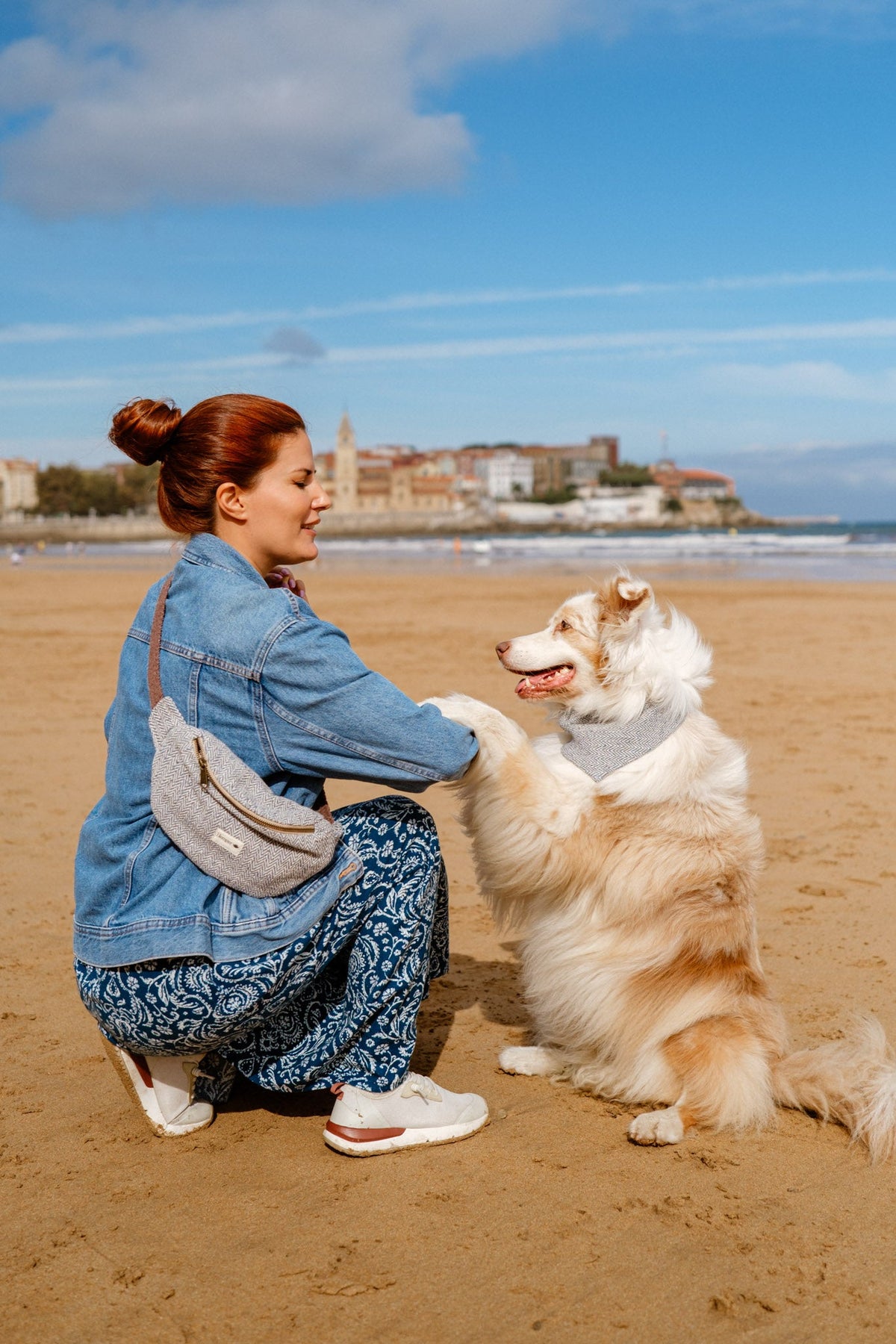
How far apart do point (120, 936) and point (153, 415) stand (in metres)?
1.21

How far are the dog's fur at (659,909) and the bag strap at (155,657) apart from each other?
82 centimetres

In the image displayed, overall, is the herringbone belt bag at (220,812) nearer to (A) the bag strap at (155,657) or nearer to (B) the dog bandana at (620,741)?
(A) the bag strap at (155,657)

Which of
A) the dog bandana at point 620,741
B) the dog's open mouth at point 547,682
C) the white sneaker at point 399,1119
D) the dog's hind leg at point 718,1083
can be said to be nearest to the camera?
the white sneaker at point 399,1119

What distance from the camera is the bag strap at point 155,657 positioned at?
8.16 feet

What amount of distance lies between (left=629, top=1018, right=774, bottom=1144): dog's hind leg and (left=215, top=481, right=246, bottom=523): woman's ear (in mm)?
1783

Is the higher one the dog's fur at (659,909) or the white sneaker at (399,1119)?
the dog's fur at (659,909)

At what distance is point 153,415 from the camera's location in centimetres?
259

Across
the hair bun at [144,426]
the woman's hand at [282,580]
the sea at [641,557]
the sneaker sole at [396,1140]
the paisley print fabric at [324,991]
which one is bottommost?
the sneaker sole at [396,1140]

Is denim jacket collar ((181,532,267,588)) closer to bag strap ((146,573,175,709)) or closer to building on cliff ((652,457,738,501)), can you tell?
bag strap ((146,573,175,709))

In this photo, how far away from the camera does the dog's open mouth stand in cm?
322

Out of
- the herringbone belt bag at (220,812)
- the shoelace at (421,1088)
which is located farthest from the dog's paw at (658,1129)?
the herringbone belt bag at (220,812)

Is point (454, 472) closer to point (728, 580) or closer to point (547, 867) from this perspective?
point (728, 580)

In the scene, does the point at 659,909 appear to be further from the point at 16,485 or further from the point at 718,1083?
the point at 16,485

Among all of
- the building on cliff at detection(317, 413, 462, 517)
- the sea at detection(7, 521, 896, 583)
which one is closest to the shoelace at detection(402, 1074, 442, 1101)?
the sea at detection(7, 521, 896, 583)
